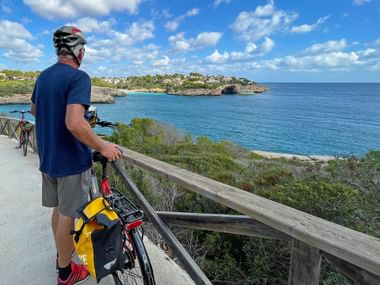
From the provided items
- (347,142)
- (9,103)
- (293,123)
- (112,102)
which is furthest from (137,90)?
(347,142)

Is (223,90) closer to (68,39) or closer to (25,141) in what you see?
(25,141)

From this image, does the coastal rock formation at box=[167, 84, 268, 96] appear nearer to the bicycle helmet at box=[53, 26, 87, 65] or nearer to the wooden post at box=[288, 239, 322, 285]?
the bicycle helmet at box=[53, 26, 87, 65]

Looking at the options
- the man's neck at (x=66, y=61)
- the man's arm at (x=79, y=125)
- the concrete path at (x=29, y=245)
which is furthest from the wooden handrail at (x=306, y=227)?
the concrete path at (x=29, y=245)

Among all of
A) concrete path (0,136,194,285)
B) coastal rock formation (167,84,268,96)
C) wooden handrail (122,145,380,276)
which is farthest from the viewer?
coastal rock formation (167,84,268,96)

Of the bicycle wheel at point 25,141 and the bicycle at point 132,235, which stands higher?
the bicycle at point 132,235

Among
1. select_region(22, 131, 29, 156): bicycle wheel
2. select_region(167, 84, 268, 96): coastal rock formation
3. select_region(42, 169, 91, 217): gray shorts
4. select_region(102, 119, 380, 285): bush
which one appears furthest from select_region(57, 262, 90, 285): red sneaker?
select_region(167, 84, 268, 96): coastal rock formation

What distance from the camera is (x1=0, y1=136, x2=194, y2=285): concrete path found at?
2170 millimetres

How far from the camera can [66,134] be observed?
162 centimetres

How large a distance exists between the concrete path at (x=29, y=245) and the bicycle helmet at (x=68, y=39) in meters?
1.68

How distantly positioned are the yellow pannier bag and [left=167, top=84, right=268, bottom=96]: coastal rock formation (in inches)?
3898

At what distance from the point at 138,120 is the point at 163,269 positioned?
40.0ft

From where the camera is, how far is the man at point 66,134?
1.49m

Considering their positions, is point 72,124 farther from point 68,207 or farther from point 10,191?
point 10,191

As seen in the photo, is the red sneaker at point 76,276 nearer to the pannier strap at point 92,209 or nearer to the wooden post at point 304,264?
the pannier strap at point 92,209
